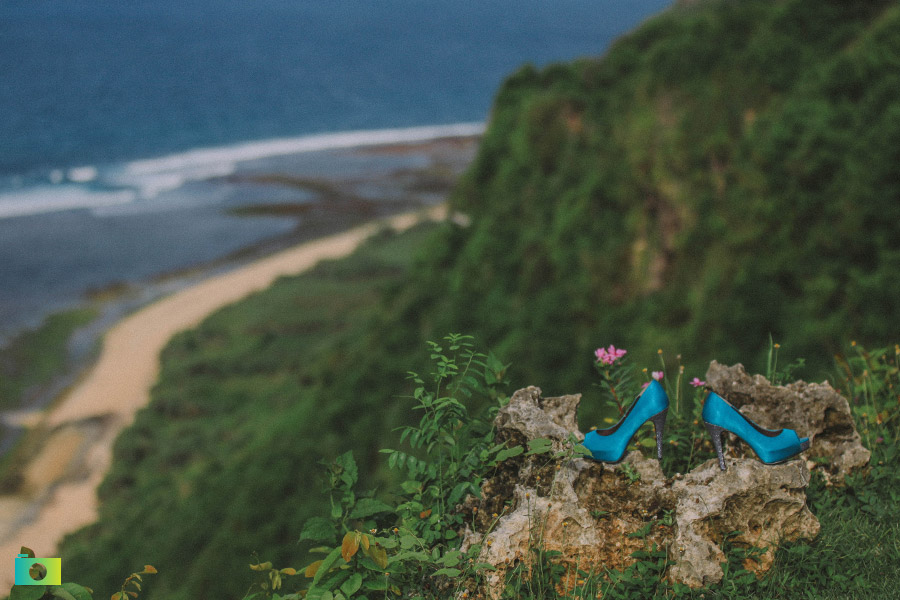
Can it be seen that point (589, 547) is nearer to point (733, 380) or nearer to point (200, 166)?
point (733, 380)

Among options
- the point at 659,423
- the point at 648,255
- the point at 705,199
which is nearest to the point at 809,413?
the point at 659,423

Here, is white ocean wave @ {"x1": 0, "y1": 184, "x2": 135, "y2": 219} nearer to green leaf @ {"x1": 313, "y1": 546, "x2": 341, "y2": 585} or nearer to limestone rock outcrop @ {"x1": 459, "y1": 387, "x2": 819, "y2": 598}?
green leaf @ {"x1": 313, "y1": 546, "x2": 341, "y2": 585}

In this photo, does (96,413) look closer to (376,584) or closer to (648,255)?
(648,255)

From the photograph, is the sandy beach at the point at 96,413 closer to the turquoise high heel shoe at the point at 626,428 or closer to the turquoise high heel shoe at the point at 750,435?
the turquoise high heel shoe at the point at 626,428

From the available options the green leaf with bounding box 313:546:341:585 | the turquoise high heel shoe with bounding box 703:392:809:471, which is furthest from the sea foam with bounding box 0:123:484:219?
the turquoise high heel shoe with bounding box 703:392:809:471

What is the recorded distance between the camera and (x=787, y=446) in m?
3.07

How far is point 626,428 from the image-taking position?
3092mm

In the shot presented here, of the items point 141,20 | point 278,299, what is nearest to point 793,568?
point 278,299

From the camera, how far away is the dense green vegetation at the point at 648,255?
7.44 m

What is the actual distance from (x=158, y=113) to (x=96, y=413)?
202ft

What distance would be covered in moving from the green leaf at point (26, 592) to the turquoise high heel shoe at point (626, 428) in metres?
2.27

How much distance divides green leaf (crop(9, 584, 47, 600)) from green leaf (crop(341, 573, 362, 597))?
109cm

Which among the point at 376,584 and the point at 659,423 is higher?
the point at 659,423

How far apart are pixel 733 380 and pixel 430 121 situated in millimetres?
92198
